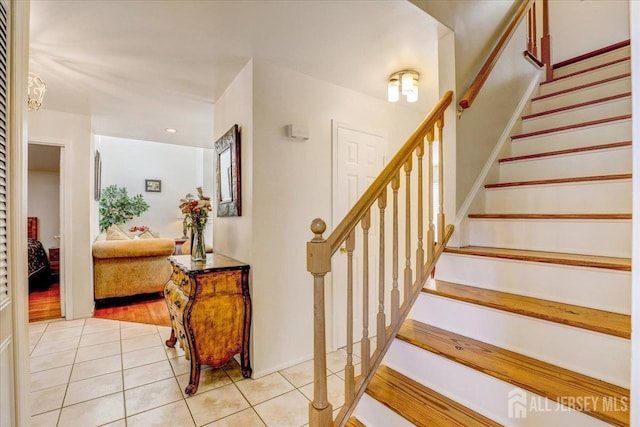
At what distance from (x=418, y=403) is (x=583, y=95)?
8.72 ft

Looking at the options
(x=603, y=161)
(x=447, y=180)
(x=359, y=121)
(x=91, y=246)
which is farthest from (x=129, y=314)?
(x=603, y=161)

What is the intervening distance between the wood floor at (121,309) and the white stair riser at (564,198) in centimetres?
355

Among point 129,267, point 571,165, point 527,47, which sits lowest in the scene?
point 129,267

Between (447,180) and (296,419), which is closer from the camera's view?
(296,419)

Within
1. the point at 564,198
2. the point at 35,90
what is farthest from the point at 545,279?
the point at 35,90

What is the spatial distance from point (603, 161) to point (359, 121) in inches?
71.8

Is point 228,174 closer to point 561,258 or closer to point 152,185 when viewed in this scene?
point 561,258

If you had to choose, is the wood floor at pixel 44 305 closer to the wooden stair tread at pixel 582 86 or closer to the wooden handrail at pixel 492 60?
the wooden handrail at pixel 492 60

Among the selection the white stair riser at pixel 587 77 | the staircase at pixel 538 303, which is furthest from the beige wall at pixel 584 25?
the staircase at pixel 538 303

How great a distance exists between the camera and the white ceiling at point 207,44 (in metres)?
1.78

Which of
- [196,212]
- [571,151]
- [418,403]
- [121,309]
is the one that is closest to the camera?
[418,403]

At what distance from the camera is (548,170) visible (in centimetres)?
212

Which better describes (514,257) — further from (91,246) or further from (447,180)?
(91,246)

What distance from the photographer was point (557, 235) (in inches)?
69.6
